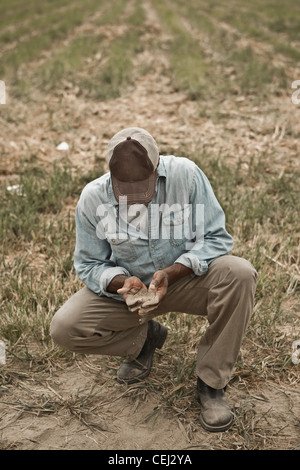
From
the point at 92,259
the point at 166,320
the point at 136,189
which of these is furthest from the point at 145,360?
the point at 136,189

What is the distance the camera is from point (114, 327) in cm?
266

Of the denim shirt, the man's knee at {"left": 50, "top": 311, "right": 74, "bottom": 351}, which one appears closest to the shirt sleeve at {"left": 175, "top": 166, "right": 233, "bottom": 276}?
the denim shirt

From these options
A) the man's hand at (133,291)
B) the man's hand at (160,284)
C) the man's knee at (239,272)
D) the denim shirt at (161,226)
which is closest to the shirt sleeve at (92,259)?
the denim shirt at (161,226)

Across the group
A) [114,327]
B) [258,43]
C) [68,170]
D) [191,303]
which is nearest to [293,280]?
[191,303]

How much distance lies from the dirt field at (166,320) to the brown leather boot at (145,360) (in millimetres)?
49

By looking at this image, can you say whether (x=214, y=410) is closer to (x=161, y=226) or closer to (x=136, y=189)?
(x=161, y=226)

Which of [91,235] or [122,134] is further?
[91,235]

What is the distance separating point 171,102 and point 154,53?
352 cm

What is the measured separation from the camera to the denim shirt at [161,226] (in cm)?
258

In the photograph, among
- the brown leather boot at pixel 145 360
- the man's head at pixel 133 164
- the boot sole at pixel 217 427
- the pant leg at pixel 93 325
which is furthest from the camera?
the brown leather boot at pixel 145 360

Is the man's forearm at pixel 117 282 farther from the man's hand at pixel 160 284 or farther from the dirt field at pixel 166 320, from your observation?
the dirt field at pixel 166 320

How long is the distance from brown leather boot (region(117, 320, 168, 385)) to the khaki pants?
0.08m

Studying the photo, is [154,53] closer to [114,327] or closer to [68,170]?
[68,170]

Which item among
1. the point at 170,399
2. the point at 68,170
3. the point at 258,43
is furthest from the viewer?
the point at 258,43
